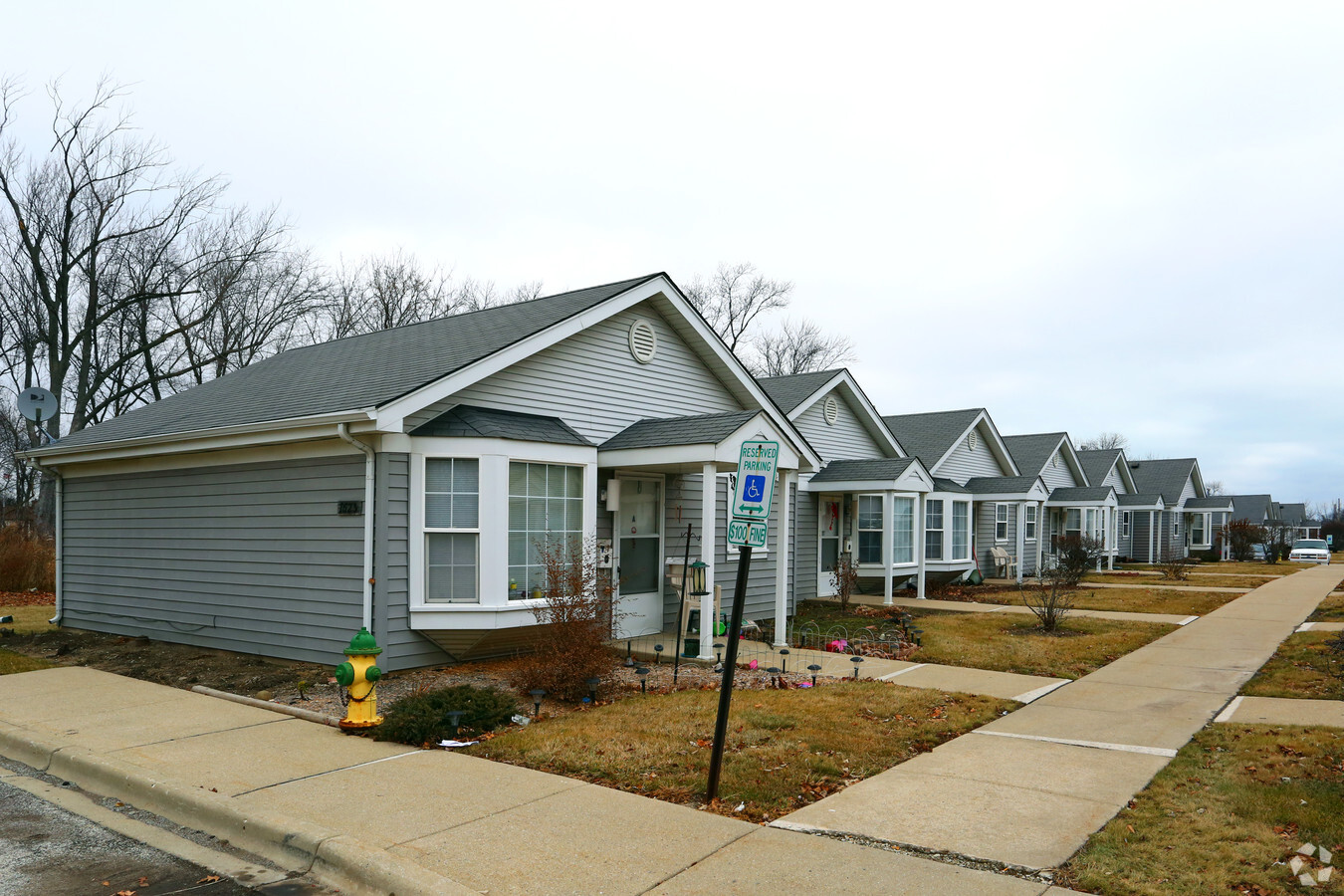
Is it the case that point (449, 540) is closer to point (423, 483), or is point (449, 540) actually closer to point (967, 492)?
point (423, 483)

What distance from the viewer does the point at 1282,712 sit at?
8.59 metres

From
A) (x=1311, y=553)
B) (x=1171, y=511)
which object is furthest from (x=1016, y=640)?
(x=1311, y=553)

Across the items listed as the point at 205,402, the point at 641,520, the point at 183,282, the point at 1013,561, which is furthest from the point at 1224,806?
the point at 183,282

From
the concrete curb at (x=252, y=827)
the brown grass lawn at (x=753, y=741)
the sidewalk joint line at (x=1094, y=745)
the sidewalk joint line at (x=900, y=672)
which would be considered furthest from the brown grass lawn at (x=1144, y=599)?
the concrete curb at (x=252, y=827)

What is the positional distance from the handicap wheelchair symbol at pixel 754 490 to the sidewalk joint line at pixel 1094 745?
3590 mm

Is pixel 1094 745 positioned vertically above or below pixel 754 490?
below

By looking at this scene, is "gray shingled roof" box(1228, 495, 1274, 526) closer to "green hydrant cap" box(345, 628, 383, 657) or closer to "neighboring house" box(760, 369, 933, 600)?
"neighboring house" box(760, 369, 933, 600)

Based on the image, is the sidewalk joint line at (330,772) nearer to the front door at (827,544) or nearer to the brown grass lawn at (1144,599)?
the front door at (827,544)

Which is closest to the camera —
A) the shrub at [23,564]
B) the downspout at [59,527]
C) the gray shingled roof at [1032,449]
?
the downspout at [59,527]

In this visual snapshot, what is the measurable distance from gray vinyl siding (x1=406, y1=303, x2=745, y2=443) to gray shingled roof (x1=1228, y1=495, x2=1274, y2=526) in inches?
2544

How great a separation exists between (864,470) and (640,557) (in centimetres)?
774

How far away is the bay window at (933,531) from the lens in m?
22.7

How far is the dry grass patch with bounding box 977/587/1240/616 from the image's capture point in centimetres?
1831

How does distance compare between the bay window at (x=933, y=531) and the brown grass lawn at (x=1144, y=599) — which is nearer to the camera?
the brown grass lawn at (x=1144, y=599)
